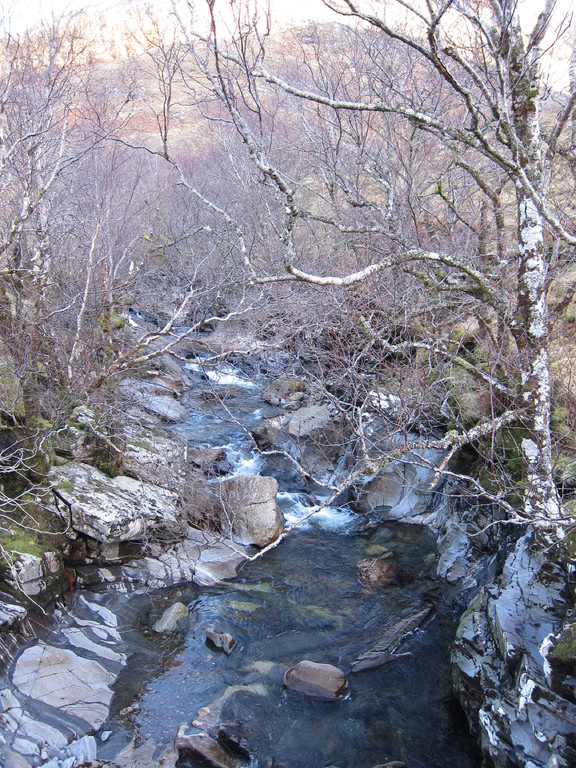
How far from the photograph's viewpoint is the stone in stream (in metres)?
6.25

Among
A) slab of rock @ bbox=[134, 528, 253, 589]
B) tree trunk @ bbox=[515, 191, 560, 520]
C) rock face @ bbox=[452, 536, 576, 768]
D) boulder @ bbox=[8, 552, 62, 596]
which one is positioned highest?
tree trunk @ bbox=[515, 191, 560, 520]

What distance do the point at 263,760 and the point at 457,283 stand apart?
4865 mm

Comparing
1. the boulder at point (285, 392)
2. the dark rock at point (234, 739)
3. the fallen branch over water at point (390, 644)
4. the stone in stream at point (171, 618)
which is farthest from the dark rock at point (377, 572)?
the boulder at point (285, 392)

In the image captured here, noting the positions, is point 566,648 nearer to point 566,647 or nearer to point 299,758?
point 566,647

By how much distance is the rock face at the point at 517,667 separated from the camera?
404 centimetres

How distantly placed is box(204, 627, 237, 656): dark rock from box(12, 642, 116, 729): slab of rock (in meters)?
1.11

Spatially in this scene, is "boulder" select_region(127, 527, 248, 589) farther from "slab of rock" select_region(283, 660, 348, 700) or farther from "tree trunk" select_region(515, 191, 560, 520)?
"tree trunk" select_region(515, 191, 560, 520)

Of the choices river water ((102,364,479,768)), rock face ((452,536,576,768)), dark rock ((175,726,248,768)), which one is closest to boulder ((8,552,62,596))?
river water ((102,364,479,768))

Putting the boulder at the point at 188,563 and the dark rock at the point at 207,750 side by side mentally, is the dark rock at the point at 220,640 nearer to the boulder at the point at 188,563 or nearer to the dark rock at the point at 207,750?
the boulder at the point at 188,563

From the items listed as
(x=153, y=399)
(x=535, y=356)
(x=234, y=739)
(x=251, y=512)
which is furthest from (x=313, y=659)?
(x=153, y=399)

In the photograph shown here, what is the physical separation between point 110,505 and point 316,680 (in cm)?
331

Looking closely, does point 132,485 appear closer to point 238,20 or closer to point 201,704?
point 201,704

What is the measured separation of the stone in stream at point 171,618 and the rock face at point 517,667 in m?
3.05

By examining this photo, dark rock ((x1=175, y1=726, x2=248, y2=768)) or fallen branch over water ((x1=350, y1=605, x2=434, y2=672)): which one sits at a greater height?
dark rock ((x1=175, y1=726, x2=248, y2=768))
